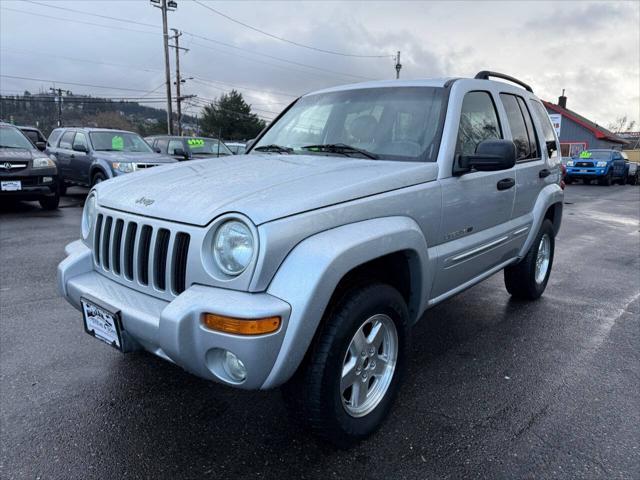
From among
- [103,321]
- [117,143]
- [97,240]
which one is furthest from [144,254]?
[117,143]

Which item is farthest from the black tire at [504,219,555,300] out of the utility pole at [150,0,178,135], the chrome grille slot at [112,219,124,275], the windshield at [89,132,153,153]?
the utility pole at [150,0,178,135]

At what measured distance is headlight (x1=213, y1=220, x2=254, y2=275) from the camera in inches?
76.8

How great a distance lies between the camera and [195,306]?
6.22 feet

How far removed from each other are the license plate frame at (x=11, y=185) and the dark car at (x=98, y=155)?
153cm

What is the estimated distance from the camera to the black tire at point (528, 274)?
4.28m

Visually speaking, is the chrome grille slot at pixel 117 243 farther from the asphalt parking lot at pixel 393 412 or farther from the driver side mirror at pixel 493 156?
the driver side mirror at pixel 493 156

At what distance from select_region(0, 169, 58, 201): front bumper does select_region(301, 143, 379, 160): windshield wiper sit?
7503 millimetres

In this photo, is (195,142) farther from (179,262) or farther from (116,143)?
(179,262)

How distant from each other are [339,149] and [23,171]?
7.81 metres

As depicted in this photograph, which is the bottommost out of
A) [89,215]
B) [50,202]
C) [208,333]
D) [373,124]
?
[50,202]

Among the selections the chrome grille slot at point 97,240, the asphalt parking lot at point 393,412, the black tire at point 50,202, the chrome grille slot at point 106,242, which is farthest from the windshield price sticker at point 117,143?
the chrome grille slot at point 106,242

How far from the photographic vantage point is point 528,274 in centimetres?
436

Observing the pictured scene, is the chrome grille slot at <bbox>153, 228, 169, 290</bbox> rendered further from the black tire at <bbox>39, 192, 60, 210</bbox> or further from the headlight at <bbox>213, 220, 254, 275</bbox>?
the black tire at <bbox>39, 192, 60, 210</bbox>

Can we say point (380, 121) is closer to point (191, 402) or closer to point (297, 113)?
point (297, 113)
